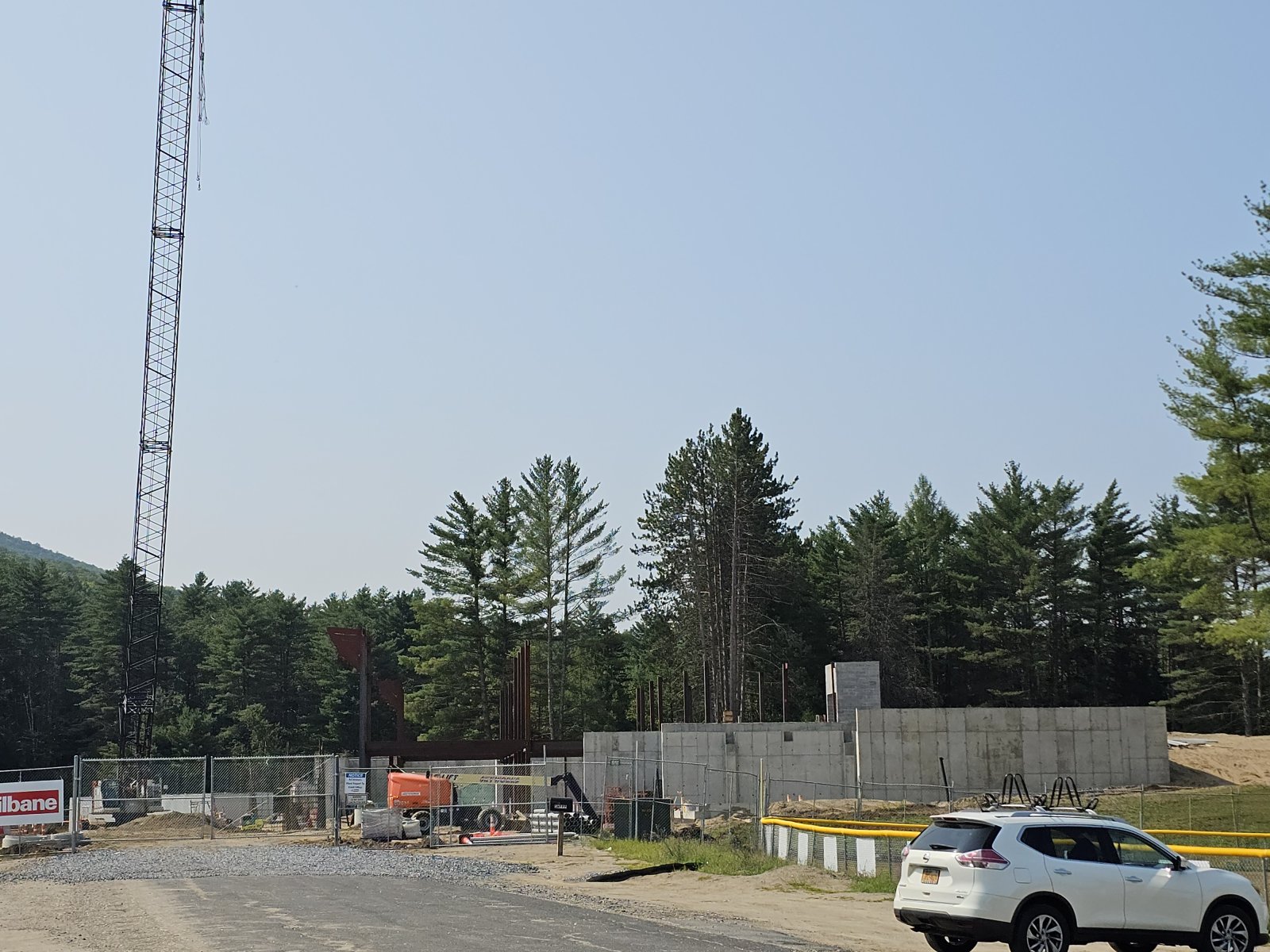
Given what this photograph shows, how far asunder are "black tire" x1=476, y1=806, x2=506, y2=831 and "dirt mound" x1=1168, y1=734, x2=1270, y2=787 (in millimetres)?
28045

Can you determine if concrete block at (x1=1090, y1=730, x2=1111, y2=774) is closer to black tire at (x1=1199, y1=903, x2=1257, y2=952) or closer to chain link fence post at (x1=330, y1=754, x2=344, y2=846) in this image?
chain link fence post at (x1=330, y1=754, x2=344, y2=846)

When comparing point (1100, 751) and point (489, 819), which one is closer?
point (489, 819)

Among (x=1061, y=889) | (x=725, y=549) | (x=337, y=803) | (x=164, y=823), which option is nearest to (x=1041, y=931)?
(x=1061, y=889)

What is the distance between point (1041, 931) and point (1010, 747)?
39.0m

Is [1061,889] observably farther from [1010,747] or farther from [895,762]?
[1010,747]

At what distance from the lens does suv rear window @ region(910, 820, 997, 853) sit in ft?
49.0


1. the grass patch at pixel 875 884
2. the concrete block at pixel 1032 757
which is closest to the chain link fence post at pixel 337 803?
the grass patch at pixel 875 884

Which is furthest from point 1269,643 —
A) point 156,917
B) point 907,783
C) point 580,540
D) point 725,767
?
point 580,540

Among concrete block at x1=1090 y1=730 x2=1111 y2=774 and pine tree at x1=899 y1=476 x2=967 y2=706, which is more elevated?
pine tree at x1=899 y1=476 x2=967 y2=706

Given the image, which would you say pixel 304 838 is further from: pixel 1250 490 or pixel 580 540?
pixel 580 540

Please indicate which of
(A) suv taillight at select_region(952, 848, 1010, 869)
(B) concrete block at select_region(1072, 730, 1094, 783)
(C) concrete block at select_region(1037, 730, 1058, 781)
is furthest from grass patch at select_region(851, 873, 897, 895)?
(B) concrete block at select_region(1072, 730, 1094, 783)

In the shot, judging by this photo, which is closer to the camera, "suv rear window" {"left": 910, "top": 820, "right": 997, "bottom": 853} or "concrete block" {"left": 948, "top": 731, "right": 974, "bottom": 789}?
"suv rear window" {"left": 910, "top": 820, "right": 997, "bottom": 853}

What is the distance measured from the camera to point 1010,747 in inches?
2045

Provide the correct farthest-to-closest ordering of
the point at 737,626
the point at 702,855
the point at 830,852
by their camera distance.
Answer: the point at 737,626 → the point at 702,855 → the point at 830,852
